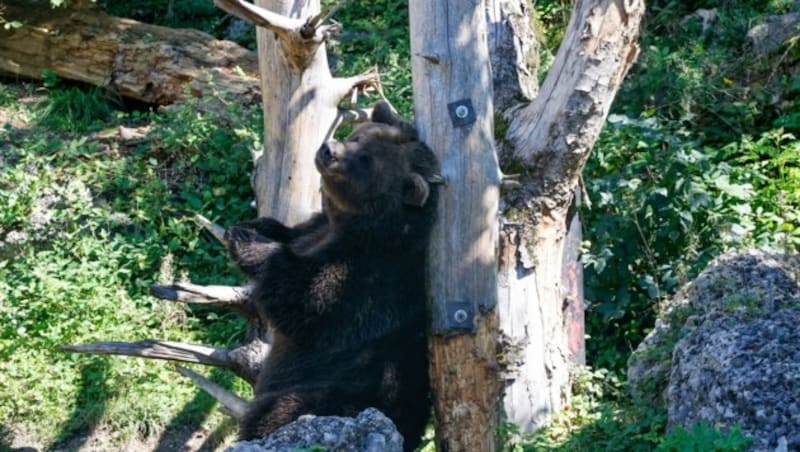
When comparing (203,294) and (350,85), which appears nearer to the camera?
(203,294)

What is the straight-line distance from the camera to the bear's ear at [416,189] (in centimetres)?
617

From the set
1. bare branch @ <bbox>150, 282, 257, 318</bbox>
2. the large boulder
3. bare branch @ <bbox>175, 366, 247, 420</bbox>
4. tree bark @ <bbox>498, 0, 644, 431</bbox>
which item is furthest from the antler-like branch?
the large boulder

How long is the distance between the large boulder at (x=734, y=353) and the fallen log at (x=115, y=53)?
630 centimetres

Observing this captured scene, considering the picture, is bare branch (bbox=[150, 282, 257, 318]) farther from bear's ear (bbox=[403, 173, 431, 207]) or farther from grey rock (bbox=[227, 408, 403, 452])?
grey rock (bbox=[227, 408, 403, 452])

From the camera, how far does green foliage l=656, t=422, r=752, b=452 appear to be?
172 inches

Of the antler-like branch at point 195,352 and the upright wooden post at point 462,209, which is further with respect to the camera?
the antler-like branch at point 195,352

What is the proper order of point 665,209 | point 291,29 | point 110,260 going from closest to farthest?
point 291,29, point 665,209, point 110,260

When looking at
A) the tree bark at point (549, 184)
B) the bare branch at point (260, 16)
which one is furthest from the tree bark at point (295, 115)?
the tree bark at point (549, 184)

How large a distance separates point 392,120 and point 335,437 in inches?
93.2

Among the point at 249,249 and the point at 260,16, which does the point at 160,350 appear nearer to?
the point at 249,249

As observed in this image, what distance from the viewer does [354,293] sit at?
6.66 meters

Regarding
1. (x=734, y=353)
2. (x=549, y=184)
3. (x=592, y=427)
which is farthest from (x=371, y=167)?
(x=734, y=353)

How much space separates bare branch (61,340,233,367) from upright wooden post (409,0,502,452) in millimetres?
1959

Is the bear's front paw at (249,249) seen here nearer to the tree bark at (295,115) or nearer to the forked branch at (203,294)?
the forked branch at (203,294)
